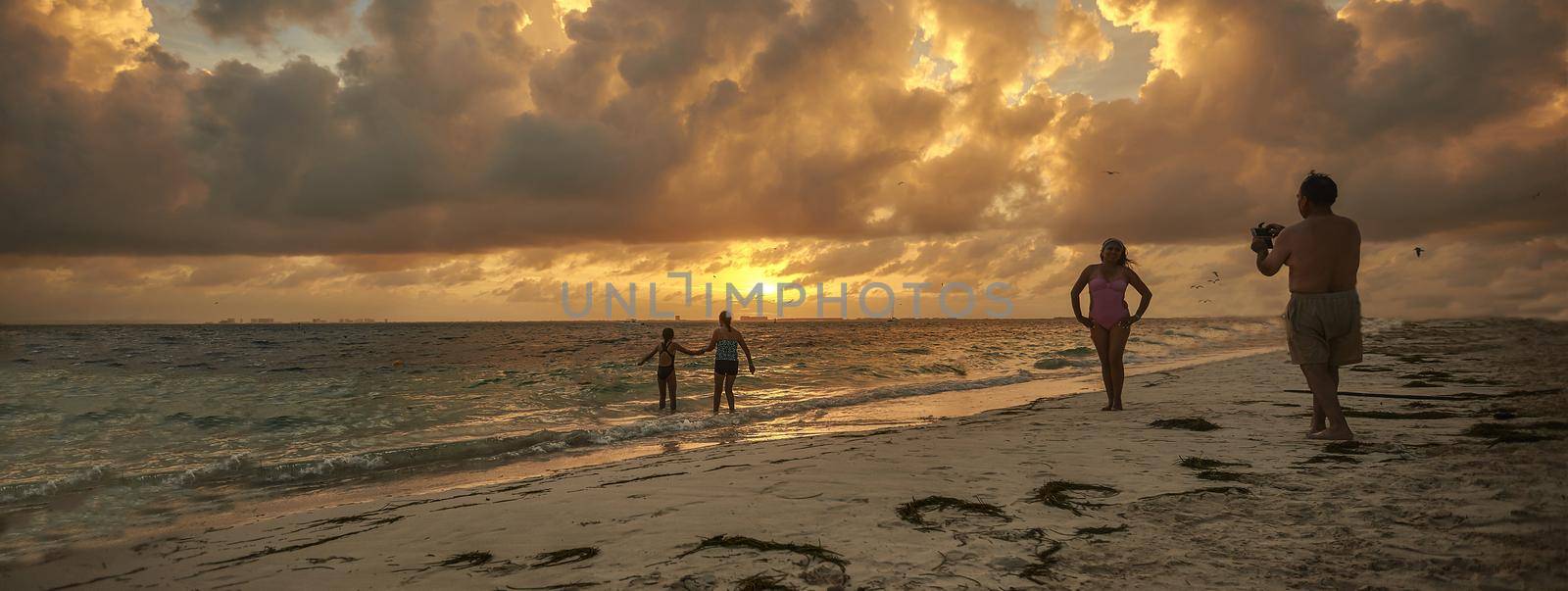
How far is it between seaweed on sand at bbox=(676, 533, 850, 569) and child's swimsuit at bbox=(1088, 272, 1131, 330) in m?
7.03

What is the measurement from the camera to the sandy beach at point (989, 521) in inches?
120

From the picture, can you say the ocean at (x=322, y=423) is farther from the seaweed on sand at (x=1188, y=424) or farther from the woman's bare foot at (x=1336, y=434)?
the woman's bare foot at (x=1336, y=434)

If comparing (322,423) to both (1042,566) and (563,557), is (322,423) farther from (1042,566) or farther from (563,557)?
(1042,566)

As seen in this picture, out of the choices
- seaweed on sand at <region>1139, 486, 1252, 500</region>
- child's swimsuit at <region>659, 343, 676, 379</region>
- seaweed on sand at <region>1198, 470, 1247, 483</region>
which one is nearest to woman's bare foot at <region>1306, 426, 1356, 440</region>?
seaweed on sand at <region>1198, 470, 1247, 483</region>

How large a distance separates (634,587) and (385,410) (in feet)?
44.5

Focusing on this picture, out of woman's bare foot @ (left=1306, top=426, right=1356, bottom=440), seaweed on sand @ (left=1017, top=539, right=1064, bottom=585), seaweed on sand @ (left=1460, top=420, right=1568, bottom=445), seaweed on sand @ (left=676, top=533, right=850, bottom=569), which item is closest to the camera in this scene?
seaweed on sand @ (left=1017, top=539, right=1064, bottom=585)

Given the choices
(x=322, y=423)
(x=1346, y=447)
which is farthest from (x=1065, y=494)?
(x=322, y=423)

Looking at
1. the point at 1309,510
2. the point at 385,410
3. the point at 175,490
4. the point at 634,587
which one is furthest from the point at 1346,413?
the point at 385,410

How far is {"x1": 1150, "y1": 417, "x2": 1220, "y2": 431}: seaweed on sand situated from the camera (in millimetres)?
7113

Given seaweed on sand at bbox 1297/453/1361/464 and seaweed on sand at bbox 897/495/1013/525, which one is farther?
seaweed on sand at bbox 1297/453/1361/464

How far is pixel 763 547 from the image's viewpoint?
3635 mm

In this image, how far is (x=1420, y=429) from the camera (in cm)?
615

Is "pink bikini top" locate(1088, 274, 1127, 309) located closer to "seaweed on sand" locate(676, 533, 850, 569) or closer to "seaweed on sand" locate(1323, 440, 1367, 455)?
"seaweed on sand" locate(1323, 440, 1367, 455)

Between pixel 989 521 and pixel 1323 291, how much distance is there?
4.18 m
